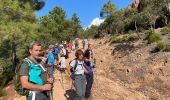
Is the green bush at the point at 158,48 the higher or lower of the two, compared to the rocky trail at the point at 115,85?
higher

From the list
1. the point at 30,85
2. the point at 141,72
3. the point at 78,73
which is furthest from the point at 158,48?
the point at 30,85

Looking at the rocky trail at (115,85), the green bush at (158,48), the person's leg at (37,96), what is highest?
the green bush at (158,48)

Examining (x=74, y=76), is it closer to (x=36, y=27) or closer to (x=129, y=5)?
(x=36, y=27)

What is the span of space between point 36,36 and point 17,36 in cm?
181

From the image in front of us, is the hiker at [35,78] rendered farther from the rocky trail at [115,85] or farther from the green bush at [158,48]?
the green bush at [158,48]

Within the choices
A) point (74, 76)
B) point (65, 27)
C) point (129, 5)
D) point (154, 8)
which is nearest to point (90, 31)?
point (129, 5)

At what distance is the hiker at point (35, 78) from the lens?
5.42m

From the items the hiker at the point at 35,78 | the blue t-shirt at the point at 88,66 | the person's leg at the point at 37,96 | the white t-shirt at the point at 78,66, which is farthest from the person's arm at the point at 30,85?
the blue t-shirt at the point at 88,66

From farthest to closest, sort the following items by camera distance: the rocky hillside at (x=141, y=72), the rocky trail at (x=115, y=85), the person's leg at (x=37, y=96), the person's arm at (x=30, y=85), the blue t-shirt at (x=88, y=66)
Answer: the rocky hillside at (x=141, y=72), the rocky trail at (x=115, y=85), the blue t-shirt at (x=88, y=66), the person's leg at (x=37, y=96), the person's arm at (x=30, y=85)

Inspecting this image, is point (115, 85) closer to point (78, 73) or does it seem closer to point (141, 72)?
point (141, 72)

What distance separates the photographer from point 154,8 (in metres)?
29.6

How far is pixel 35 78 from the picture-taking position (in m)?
5.57

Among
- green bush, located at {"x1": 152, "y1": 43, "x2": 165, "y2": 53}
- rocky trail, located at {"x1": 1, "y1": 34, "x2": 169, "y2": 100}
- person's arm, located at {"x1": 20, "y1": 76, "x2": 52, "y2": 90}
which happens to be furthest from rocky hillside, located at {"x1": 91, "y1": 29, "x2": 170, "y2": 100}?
person's arm, located at {"x1": 20, "y1": 76, "x2": 52, "y2": 90}

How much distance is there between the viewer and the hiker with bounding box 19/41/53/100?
542cm
